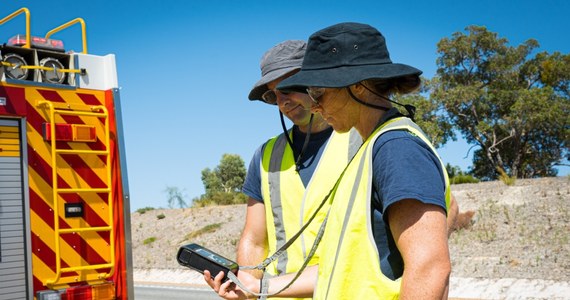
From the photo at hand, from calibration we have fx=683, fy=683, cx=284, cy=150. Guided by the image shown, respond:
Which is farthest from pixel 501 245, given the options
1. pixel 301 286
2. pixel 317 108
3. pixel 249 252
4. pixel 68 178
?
pixel 317 108

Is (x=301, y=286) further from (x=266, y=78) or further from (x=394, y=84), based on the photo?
(x=266, y=78)

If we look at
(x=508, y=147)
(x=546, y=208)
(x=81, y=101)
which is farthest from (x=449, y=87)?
(x=81, y=101)

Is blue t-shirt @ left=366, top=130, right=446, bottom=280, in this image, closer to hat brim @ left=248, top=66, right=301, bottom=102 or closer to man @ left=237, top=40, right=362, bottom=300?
man @ left=237, top=40, right=362, bottom=300

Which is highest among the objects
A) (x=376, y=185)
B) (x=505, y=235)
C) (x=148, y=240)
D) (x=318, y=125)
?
(x=318, y=125)

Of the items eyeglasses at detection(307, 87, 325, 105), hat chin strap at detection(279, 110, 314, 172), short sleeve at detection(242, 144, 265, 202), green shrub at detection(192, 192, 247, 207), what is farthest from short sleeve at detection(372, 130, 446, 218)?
green shrub at detection(192, 192, 247, 207)

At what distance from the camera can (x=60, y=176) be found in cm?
487

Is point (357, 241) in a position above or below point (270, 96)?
below

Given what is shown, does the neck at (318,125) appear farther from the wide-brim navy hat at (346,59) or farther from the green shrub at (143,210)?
the green shrub at (143,210)

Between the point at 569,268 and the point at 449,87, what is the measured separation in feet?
66.2

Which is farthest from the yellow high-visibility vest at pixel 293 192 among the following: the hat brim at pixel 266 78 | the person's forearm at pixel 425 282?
the person's forearm at pixel 425 282

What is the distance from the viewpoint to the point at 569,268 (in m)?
14.8

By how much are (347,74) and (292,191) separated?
1.47 meters

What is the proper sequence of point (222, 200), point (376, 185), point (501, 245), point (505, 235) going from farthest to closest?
point (222, 200)
point (505, 235)
point (501, 245)
point (376, 185)

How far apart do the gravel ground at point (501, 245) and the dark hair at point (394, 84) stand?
12437 mm
